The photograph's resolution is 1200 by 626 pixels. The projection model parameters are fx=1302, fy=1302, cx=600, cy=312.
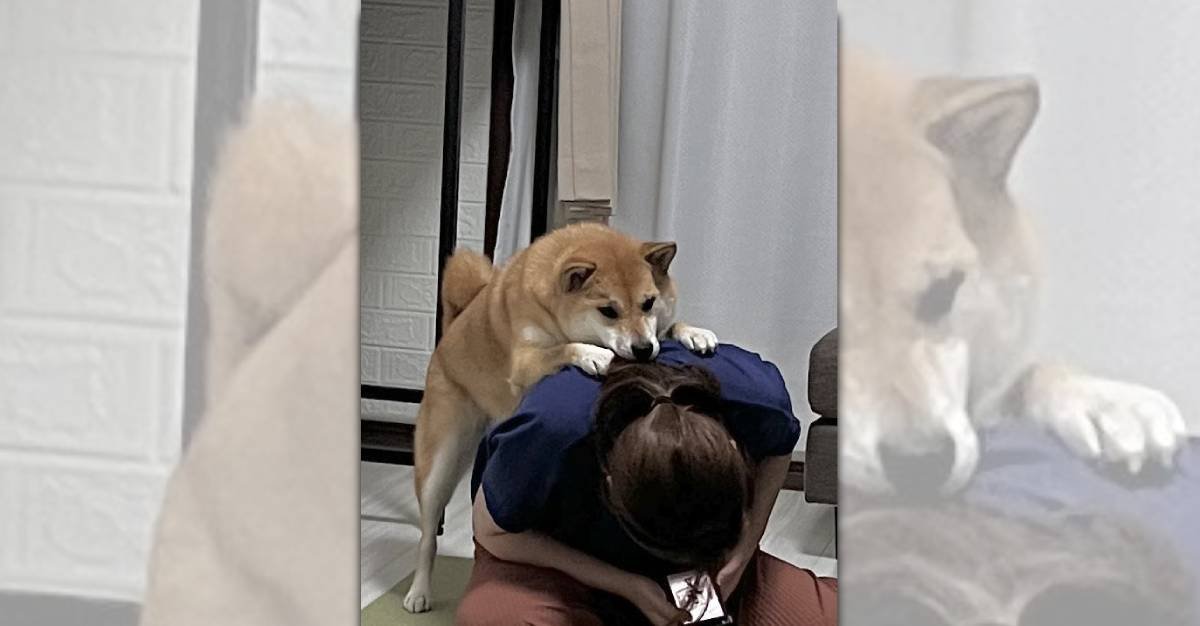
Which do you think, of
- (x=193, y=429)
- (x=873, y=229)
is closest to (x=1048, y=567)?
(x=873, y=229)

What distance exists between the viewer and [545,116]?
8.56 feet

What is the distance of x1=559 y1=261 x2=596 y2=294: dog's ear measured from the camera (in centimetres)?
183

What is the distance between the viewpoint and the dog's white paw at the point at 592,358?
1764 mm

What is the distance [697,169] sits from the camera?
102 inches

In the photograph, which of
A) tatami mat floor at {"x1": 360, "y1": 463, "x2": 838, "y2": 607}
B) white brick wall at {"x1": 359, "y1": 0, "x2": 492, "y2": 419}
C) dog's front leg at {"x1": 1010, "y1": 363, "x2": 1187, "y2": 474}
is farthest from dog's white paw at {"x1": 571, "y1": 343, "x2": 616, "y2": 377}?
white brick wall at {"x1": 359, "y1": 0, "x2": 492, "y2": 419}

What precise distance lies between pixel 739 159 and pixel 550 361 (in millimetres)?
899

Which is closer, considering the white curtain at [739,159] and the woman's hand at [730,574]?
the woman's hand at [730,574]

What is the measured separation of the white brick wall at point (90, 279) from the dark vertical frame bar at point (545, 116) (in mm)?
1639

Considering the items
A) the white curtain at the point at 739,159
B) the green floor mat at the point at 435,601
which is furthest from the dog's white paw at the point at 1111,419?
the white curtain at the point at 739,159

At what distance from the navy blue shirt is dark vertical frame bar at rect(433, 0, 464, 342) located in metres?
0.86

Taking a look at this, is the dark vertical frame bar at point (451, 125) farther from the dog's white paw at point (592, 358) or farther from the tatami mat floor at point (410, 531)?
the dog's white paw at point (592, 358)

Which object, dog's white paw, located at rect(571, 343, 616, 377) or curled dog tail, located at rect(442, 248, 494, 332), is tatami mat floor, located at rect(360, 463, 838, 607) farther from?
dog's white paw, located at rect(571, 343, 616, 377)

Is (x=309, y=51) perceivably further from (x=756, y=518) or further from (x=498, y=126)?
(x=498, y=126)

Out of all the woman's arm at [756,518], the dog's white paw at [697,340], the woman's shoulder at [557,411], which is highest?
the dog's white paw at [697,340]
